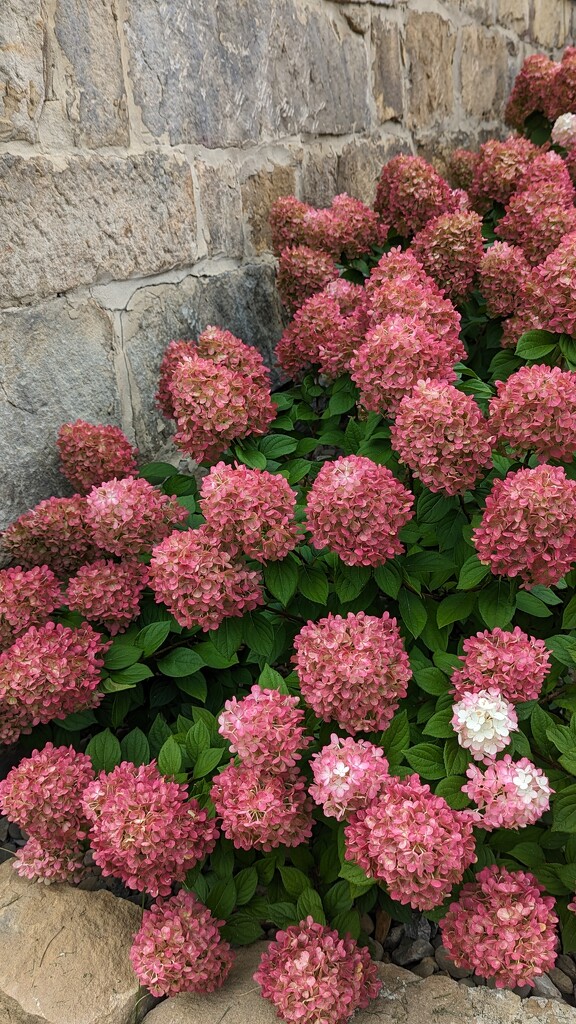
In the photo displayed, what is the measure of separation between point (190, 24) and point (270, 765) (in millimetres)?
1913

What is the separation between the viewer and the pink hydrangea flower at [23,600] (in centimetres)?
164

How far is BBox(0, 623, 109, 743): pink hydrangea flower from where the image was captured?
1.52 metres

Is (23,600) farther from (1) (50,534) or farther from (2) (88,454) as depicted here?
(2) (88,454)

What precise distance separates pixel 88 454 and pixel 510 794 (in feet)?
3.84

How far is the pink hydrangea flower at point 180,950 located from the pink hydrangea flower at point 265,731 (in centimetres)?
30

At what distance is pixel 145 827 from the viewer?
4.32 ft

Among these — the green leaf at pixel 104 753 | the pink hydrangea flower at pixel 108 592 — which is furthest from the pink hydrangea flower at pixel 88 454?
the green leaf at pixel 104 753

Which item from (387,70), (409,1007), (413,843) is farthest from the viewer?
(387,70)

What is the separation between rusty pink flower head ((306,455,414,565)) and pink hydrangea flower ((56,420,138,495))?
0.63 meters

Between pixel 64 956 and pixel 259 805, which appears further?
pixel 64 956

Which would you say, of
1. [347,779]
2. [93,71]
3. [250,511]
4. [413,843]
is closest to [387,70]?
[93,71]

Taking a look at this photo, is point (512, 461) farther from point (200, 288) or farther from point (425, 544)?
point (200, 288)

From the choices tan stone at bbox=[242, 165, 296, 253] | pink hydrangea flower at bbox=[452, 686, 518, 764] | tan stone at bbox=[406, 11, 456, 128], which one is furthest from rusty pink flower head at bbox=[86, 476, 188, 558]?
tan stone at bbox=[406, 11, 456, 128]

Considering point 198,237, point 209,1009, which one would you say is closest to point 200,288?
point 198,237
